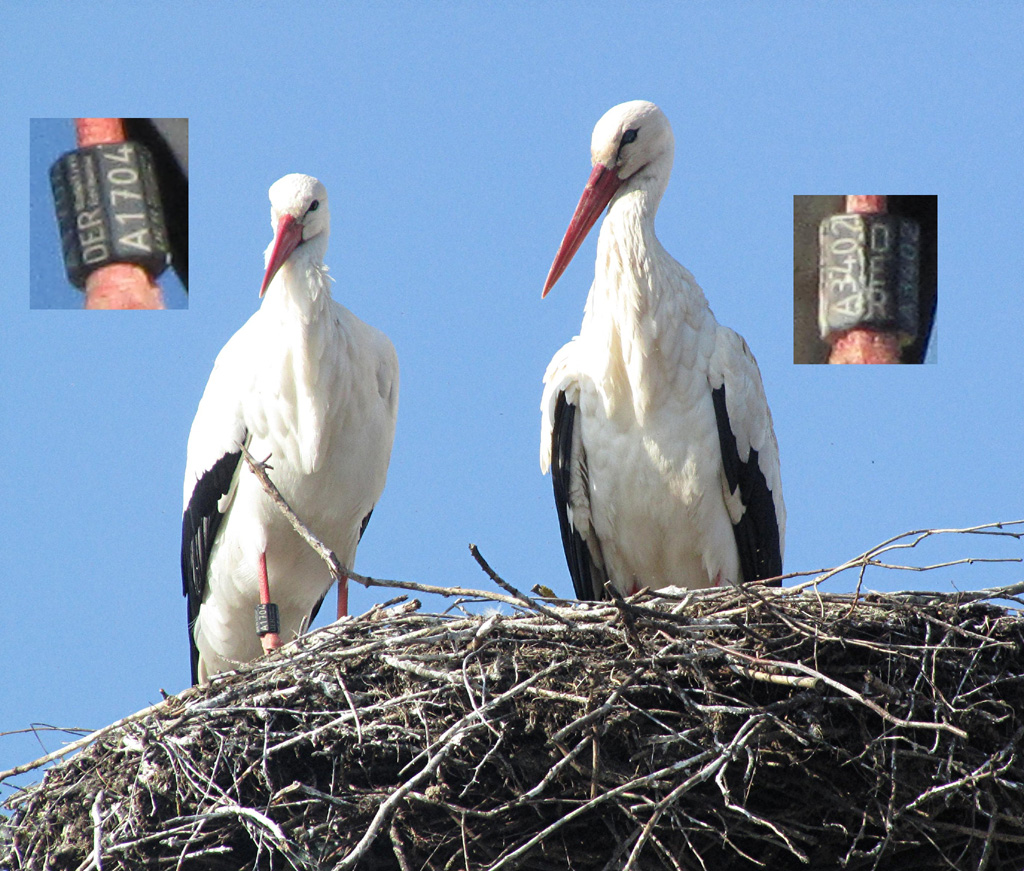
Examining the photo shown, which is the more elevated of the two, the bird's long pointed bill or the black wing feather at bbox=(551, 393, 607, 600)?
the bird's long pointed bill

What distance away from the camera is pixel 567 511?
4.93 meters

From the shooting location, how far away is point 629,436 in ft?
15.8

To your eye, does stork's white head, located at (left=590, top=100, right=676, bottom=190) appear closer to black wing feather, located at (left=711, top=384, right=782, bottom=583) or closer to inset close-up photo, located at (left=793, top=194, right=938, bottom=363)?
black wing feather, located at (left=711, top=384, right=782, bottom=583)

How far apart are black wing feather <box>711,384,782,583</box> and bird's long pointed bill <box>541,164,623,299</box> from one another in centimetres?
64

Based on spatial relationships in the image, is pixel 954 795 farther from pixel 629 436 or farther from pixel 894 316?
pixel 894 316

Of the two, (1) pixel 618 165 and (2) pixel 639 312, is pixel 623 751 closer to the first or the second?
(2) pixel 639 312

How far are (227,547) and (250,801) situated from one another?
1600 millimetres

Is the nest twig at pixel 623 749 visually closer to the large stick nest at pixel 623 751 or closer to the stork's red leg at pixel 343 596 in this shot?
the large stick nest at pixel 623 751

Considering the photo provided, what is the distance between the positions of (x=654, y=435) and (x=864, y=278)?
5.36 ft

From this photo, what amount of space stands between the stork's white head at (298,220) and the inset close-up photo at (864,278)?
1.75m

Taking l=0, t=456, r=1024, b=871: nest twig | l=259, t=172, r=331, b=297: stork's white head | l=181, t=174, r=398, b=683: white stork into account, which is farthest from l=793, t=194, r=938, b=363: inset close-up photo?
l=0, t=456, r=1024, b=871: nest twig

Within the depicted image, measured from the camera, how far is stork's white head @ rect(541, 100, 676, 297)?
507cm

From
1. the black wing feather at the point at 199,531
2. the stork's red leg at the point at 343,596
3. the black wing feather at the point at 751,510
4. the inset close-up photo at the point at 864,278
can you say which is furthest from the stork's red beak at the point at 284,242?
the inset close-up photo at the point at 864,278

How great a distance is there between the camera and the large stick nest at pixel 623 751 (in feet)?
11.5
